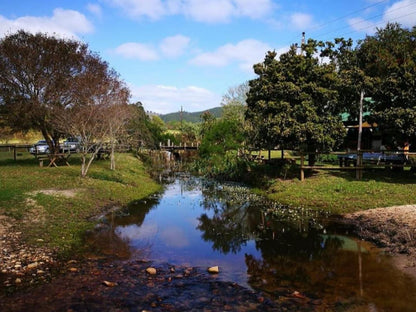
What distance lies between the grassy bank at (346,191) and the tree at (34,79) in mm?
16892

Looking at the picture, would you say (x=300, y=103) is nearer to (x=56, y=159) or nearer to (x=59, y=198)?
(x=59, y=198)

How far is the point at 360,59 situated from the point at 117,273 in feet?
71.1

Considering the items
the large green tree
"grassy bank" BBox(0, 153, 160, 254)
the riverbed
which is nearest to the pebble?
the riverbed

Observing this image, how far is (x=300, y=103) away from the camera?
22.2 meters

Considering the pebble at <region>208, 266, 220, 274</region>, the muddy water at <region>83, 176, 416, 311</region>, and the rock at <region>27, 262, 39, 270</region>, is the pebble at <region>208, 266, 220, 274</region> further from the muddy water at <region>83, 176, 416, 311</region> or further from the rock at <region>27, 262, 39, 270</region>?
the rock at <region>27, 262, 39, 270</region>

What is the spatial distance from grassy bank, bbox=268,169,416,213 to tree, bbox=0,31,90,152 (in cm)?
1689

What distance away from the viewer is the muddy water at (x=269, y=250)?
28.3 feet

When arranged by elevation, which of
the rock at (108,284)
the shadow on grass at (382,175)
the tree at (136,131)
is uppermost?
the tree at (136,131)

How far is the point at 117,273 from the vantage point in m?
9.54

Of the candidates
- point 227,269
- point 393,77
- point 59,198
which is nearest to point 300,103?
point 393,77

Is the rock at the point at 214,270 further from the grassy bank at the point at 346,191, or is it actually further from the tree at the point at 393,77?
the tree at the point at 393,77

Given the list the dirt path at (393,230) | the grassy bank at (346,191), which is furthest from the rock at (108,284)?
the grassy bank at (346,191)

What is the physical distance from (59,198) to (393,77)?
66.2 ft

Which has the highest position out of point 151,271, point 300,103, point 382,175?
point 300,103
